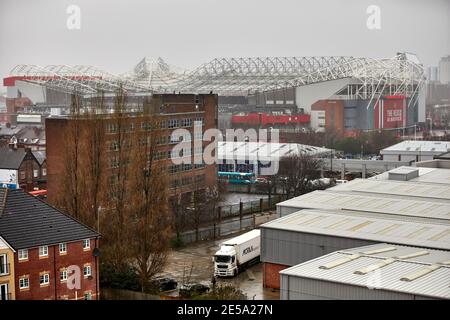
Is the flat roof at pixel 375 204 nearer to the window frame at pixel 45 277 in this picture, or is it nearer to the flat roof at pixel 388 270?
the flat roof at pixel 388 270

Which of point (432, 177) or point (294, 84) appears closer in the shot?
point (432, 177)

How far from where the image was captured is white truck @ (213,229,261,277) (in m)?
5.55

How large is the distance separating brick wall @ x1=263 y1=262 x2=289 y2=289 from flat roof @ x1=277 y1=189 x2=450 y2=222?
0.89 metres

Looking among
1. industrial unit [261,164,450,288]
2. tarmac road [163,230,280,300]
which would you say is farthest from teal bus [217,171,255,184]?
industrial unit [261,164,450,288]

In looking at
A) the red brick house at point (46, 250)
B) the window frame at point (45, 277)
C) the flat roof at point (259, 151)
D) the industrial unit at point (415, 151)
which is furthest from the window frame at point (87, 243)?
the industrial unit at point (415, 151)

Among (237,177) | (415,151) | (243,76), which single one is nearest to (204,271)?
(237,177)

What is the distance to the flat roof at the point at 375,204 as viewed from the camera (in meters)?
5.67

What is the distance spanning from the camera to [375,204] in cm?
601

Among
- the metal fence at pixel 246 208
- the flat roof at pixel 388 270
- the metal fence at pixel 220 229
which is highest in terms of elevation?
the flat roof at pixel 388 270

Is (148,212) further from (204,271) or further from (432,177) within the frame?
(432,177)

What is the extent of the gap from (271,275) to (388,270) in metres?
1.67

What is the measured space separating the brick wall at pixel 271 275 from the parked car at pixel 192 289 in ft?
1.38

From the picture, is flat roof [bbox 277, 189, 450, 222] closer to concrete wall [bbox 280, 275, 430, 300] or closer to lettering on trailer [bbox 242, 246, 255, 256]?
lettering on trailer [bbox 242, 246, 255, 256]
